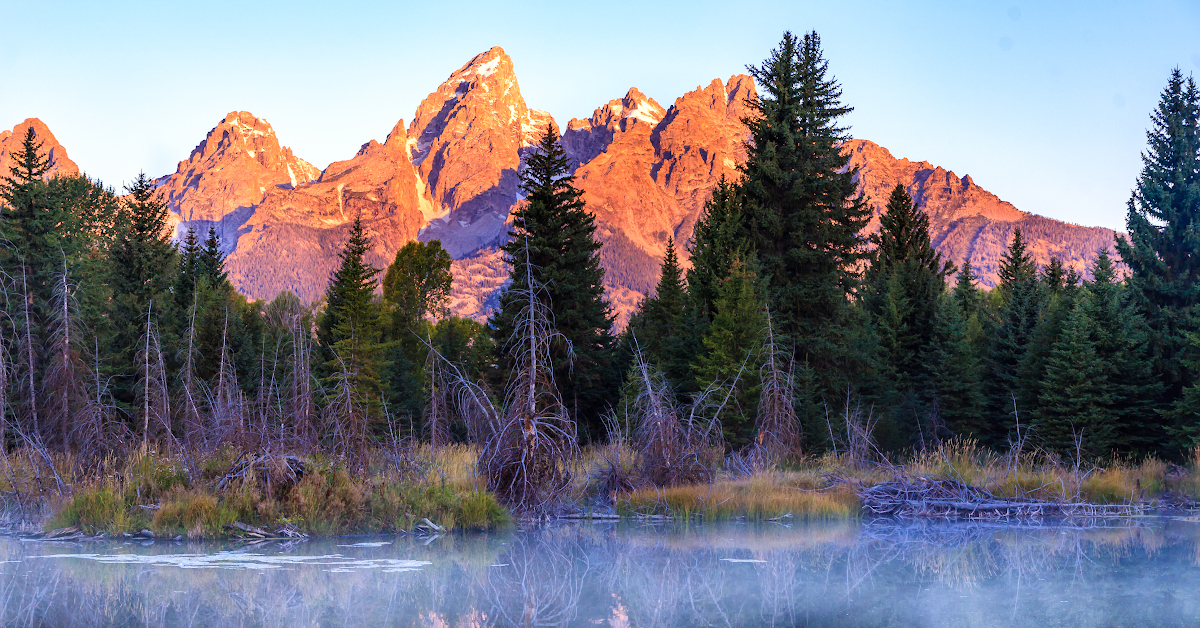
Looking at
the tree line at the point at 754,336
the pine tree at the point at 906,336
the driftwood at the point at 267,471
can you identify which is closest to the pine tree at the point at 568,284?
the tree line at the point at 754,336

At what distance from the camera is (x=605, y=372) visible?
31.3 meters

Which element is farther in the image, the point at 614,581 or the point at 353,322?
the point at 353,322

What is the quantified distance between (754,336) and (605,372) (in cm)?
919

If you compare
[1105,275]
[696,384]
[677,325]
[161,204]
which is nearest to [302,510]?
Result: [696,384]

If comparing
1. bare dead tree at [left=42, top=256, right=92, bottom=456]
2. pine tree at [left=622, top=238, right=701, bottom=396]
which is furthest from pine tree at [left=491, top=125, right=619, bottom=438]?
bare dead tree at [left=42, top=256, right=92, bottom=456]

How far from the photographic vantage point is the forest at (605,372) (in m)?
14.1

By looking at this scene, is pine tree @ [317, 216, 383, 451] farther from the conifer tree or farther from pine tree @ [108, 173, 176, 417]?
pine tree @ [108, 173, 176, 417]

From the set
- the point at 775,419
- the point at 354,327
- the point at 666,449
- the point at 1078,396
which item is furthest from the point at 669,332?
the point at 666,449

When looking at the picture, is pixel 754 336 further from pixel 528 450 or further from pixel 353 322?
pixel 353 322

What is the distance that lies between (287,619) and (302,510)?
16.5 ft

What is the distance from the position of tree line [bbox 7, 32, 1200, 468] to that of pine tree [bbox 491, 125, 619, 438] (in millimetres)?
108

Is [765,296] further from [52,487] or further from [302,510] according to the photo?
[52,487]

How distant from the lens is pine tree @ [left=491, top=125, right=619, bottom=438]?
96.3ft

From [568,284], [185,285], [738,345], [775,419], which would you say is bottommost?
[775,419]
